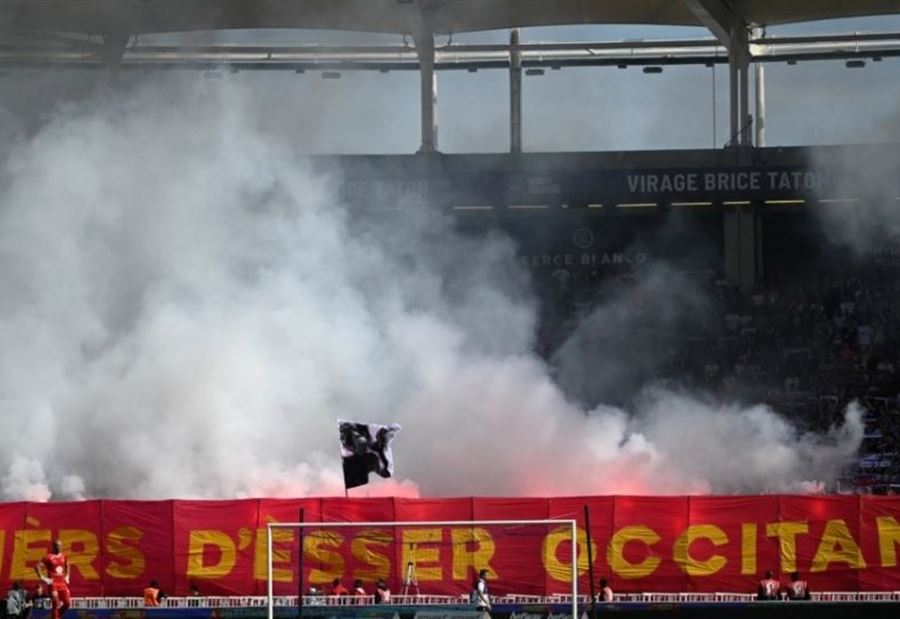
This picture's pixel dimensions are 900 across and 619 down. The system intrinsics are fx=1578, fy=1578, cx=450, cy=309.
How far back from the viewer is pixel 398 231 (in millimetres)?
32219

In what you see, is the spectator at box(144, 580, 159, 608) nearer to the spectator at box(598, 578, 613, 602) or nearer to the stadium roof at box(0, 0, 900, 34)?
the spectator at box(598, 578, 613, 602)

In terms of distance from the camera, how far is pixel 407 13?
33.4 meters

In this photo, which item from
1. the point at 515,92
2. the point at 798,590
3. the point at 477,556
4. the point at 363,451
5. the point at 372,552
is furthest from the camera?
the point at 515,92

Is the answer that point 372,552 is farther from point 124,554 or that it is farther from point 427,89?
point 427,89

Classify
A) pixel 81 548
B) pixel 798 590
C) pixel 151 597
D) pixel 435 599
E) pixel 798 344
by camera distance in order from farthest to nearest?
pixel 798 344 < pixel 81 548 < pixel 151 597 < pixel 435 599 < pixel 798 590

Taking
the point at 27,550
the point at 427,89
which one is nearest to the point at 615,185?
the point at 427,89

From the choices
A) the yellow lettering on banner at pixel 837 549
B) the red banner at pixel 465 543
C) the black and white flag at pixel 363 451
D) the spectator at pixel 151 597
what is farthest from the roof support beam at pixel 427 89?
the yellow lettering on banner at pixel 837 549

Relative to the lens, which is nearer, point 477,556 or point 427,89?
point 477,556

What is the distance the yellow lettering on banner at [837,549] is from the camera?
20.2 meters

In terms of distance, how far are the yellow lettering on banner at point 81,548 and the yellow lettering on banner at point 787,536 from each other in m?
8.82

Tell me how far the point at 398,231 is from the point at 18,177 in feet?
25.8

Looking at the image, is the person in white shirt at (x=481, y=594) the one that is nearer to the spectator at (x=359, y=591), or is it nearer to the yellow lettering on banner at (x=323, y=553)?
the spectator at (x=359, y=591)

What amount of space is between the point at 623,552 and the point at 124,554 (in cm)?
653

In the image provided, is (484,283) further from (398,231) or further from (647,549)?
(647,549)
